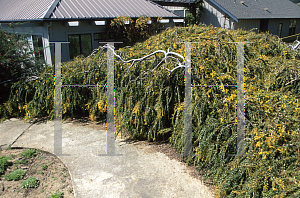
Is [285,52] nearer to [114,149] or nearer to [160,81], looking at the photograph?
[160,81]

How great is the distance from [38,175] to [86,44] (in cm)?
747

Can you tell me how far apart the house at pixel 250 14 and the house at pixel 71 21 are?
832cm

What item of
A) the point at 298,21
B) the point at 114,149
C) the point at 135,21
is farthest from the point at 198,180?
the point at 298,21

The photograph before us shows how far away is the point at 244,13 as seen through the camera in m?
18.8

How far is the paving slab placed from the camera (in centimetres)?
534

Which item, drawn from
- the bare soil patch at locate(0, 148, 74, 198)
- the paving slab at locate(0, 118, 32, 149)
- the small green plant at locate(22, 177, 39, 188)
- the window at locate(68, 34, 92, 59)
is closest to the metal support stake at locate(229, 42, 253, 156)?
the bare soil patch at locate(0, 148, 74, 198)

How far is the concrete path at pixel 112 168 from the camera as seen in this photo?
143 inches

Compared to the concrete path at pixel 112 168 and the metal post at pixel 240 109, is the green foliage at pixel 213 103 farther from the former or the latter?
the concrete path at pixel 112 168

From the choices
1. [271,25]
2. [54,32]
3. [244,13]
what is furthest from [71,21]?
[271,25]

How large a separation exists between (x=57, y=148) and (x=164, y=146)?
84.8 inches

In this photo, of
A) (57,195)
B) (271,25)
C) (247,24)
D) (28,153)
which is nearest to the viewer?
(57,195)

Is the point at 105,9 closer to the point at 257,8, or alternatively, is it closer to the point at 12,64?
the point at 12,64

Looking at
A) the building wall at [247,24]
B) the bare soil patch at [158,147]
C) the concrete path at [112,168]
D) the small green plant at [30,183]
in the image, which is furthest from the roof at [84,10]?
the building wall at [247,24]

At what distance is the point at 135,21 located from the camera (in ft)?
37.5
